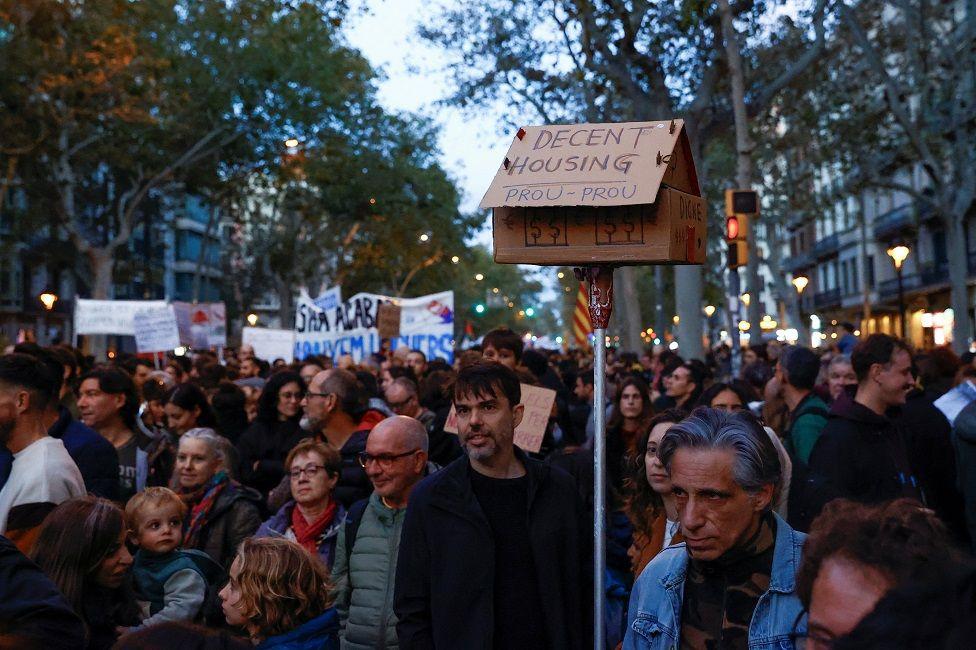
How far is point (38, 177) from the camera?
1185 inches

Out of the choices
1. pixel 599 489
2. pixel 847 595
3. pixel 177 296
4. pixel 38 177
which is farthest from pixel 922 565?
pixel 177 296

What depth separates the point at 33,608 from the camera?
287 centimetres

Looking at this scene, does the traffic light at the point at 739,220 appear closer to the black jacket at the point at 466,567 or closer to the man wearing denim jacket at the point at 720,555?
the black jacket at the point at 466,567

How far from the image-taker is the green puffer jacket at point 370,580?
4.81 m

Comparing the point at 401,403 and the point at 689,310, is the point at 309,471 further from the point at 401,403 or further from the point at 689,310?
the point at 689,310

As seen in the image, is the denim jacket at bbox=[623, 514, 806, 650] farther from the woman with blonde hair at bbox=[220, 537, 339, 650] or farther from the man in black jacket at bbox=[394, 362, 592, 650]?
the woman with blonde hair at bbox=[220, 537, 339, 650]

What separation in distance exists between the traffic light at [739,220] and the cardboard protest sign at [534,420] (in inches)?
351

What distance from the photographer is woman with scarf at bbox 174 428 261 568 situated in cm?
593

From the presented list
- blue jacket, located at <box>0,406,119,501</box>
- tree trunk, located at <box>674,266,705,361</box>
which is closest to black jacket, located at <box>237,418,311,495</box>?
blue jacket, located at <box>0,406,119,501</box>

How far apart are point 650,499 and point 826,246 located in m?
73.9

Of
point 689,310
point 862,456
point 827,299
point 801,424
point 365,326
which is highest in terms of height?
point 827,299

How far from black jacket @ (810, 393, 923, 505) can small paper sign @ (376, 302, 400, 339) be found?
12.5 m

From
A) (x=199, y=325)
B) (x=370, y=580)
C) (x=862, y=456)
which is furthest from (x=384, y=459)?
(x=199, y=325)

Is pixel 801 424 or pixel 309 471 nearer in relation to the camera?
pixel 309 471
